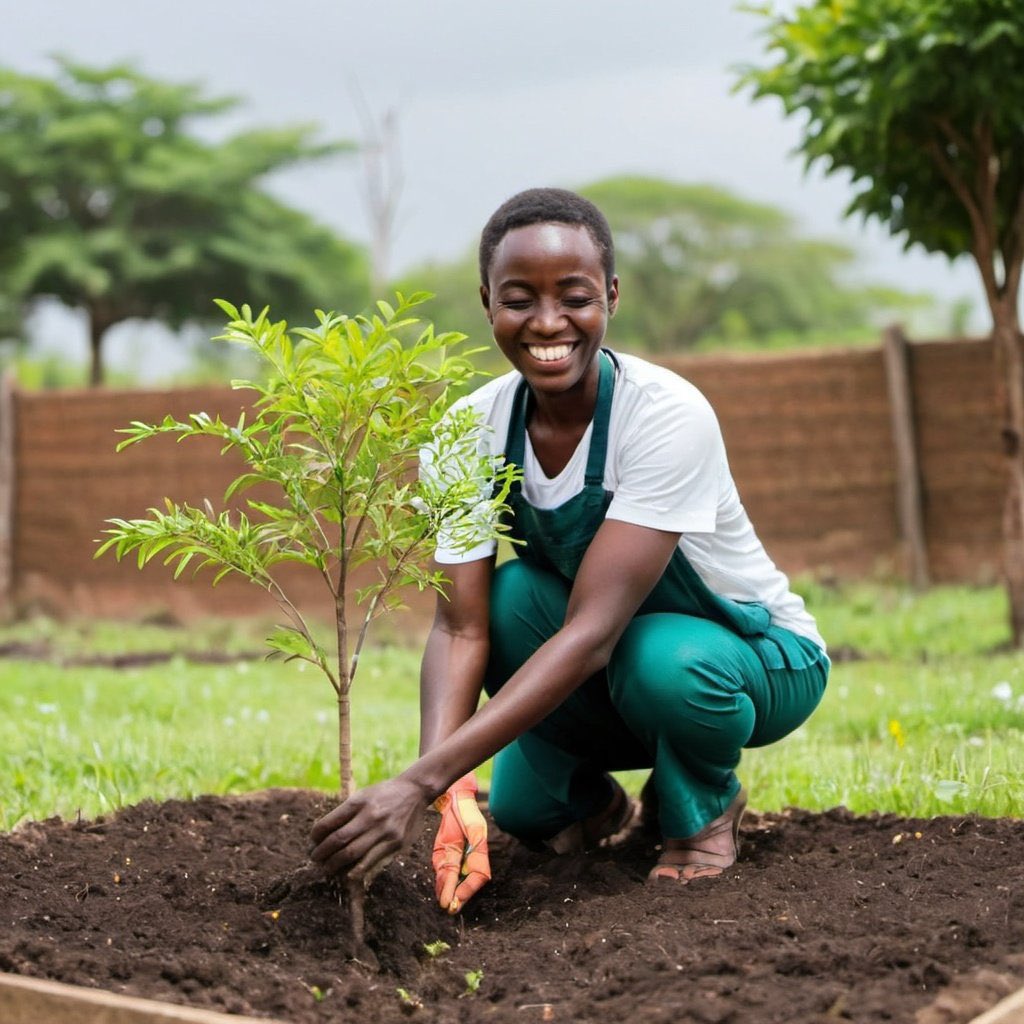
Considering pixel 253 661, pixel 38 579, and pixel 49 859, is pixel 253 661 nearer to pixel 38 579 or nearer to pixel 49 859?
pixel 38 579

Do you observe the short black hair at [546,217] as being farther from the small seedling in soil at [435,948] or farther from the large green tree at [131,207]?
the large green tree at [131,207]

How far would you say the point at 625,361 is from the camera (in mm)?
3207

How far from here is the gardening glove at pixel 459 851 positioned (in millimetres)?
2928

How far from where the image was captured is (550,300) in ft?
9.51

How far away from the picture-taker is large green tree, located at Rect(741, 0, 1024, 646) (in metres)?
6.11

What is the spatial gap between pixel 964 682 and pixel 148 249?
70.6 ft

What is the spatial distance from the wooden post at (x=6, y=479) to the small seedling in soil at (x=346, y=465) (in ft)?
26.2

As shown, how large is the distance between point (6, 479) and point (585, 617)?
831 centimetres

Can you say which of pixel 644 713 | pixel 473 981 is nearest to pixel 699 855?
pixel 644 713

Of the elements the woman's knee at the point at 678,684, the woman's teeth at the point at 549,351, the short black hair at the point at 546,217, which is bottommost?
the woman's knee at the point at 678,684

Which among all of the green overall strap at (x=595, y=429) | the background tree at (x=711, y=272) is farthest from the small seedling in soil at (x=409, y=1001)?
the background tree at (x=711, y=272)

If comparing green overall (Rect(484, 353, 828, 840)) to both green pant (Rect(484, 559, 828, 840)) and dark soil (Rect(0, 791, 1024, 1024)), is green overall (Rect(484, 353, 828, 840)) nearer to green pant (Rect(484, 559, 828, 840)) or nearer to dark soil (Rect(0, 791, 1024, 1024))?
green pant (Rect(484, 559, 828, 840))

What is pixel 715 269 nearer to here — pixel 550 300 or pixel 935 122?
pixel 935 122

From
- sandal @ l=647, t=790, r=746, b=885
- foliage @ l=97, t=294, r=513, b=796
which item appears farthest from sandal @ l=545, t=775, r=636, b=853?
foliage @ l=97, t=294, r=513, b=796
